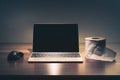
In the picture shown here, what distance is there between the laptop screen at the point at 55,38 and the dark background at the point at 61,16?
10.0 inches

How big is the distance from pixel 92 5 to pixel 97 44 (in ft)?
1.47

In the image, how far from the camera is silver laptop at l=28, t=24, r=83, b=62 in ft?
4.09

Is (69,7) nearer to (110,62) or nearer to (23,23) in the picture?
(23,23)

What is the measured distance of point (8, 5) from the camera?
5.01 feet

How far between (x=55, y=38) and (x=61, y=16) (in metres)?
0.31

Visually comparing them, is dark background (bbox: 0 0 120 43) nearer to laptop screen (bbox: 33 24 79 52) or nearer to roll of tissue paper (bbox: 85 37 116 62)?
laptop screen (bbox: 33 24 79 52)

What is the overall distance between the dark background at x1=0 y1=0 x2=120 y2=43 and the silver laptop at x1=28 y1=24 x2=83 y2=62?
254 mm

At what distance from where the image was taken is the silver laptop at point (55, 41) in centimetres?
125

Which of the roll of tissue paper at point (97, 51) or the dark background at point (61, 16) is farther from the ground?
the dark background at point (61, 16)

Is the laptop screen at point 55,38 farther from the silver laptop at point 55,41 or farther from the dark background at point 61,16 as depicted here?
the dark background at point 61,16

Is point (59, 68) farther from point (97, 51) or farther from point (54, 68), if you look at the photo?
point (97, 51)

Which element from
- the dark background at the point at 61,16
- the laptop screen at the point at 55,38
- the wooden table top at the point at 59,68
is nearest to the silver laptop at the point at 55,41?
the laptop screen at the point at 55,38

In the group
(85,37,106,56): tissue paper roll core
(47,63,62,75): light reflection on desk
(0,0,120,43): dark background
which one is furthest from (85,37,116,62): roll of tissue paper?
(0,0,120,43): dark background

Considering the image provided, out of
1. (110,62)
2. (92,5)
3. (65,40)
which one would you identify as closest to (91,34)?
(92,5)
